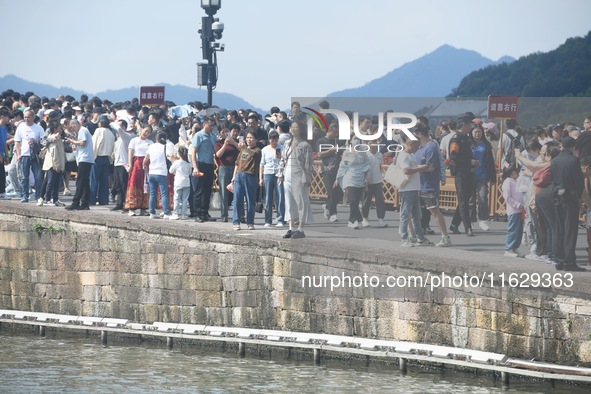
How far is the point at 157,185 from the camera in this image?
21531mm

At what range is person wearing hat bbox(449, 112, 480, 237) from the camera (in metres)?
19.3

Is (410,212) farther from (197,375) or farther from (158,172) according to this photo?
(158,172)

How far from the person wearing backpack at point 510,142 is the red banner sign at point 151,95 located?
11.0m

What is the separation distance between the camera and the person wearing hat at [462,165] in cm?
1933

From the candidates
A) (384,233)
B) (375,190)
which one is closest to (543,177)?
(384,233)

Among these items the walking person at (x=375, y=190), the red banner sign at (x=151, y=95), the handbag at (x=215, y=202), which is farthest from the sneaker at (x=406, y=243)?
the red banner sign at (x=151, y=95)

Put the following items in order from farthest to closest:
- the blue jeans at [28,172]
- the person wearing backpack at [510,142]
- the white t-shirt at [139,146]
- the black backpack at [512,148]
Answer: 1. the blue jeans at [28,172]
2. the white t-shirt at [139,146]
3. the person wearing backpack at [510,142]
4. the black backpack at [512,148]

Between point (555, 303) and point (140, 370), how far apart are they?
584 centimetres

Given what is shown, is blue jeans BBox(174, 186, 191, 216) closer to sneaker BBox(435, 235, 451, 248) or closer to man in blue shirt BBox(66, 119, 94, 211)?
man in blue shirt BBox(66, 119, 94, 211)

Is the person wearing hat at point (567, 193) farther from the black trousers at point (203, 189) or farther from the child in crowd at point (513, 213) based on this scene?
the black trousers at point (203, 189)

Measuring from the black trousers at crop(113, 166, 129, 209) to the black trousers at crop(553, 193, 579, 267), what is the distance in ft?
28.8

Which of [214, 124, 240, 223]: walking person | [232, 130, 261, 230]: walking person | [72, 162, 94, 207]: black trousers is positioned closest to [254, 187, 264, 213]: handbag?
[214, 124, 240, 223]: walking person

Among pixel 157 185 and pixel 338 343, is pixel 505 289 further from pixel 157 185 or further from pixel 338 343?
pixel 157 185

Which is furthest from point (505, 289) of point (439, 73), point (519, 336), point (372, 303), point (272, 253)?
point (439, 73)
